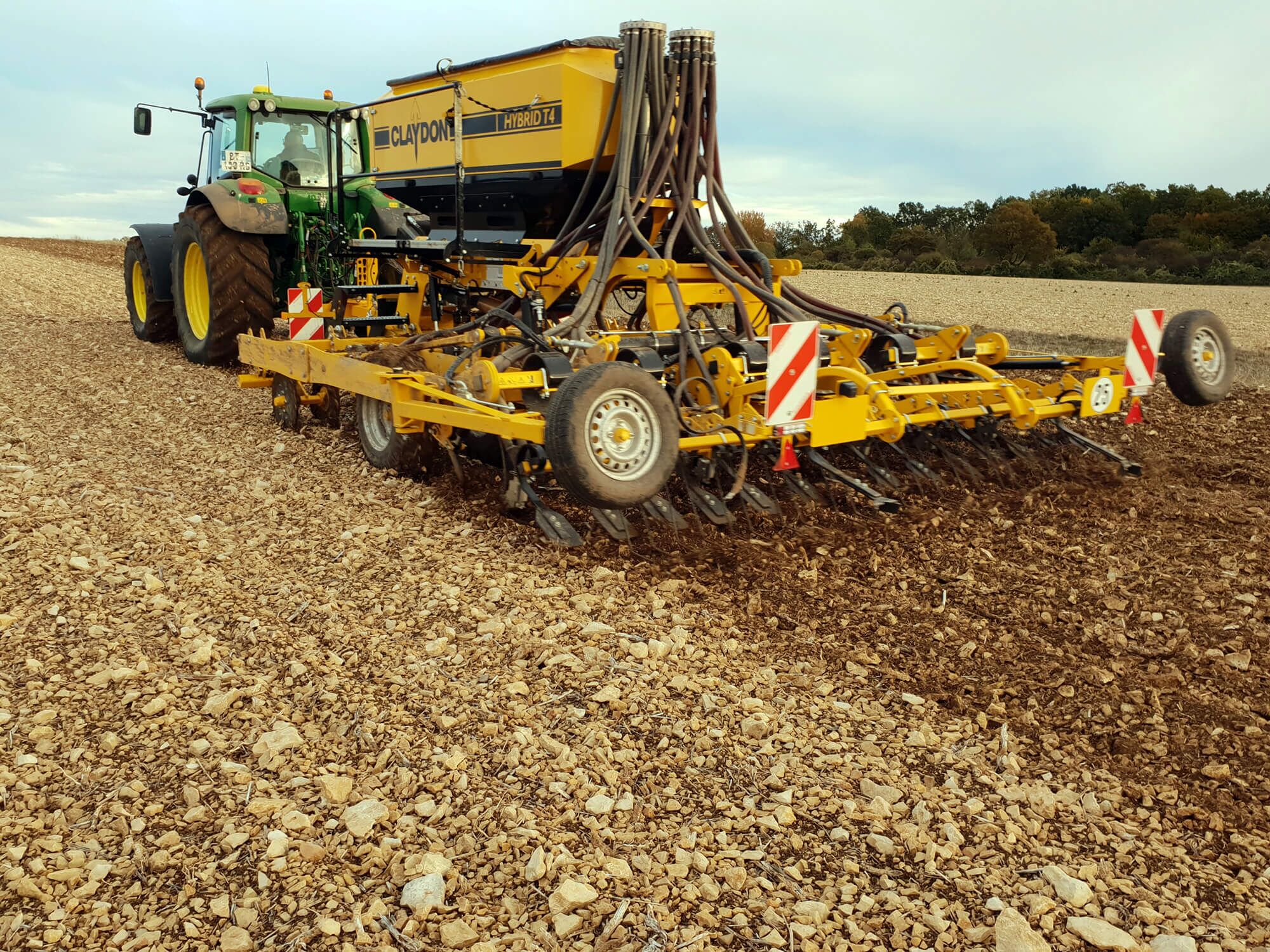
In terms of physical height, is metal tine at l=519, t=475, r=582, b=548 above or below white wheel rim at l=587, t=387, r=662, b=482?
below

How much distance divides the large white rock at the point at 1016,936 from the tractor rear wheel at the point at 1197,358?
4.32 meters

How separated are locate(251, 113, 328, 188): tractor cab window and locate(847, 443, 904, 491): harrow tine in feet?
19.2

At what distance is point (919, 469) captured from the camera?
5.45 meters

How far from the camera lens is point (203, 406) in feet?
24.8

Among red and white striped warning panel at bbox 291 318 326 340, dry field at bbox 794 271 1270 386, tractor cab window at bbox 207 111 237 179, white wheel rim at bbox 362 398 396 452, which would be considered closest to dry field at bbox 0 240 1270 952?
white wheel rim at bbox 362 398 396 452

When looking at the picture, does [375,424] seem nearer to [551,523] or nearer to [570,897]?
[551,523]

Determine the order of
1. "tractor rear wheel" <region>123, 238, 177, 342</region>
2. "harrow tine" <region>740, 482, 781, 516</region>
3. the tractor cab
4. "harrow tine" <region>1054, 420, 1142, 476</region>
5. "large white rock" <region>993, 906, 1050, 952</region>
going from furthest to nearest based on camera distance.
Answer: "tractor rear wheel" <region>123, 238, 177, 342</region> < the tractor cab < "harrow tine" <region>1054, 420, 1142, 476</region> < "harrow tine" <region>740, 482, 781, 516</region> < "large white rock" <region>993, 906, 1050, 952</region>

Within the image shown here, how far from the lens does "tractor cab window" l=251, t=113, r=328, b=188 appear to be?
354 inches

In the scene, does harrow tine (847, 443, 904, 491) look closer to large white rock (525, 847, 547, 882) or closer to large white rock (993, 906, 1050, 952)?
large white rock (993, 906, 1050, 952)

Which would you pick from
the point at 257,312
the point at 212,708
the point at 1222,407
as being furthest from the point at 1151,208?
the point at 212,708

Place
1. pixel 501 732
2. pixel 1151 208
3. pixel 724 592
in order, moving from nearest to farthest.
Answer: pixel 501 732
pixel 724 592
pixel 1151 208

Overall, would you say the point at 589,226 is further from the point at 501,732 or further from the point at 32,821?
the point at 32,821

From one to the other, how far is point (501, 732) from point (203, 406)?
548 cm

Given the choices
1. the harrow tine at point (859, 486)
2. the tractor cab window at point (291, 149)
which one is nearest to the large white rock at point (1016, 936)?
the harrow tine at point (859, 486)
